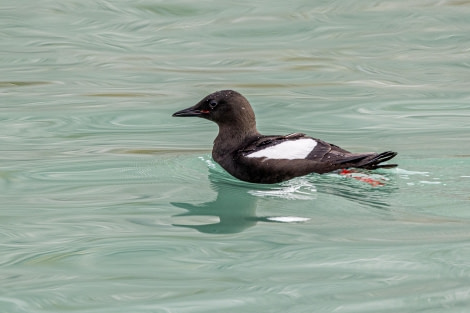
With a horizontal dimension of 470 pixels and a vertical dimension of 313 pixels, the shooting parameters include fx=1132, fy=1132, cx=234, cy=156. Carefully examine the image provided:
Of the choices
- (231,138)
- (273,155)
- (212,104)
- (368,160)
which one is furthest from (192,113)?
(368,160)

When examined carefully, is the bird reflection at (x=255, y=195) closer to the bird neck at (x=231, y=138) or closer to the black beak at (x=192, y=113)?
the bird neck at (x=231, y=138)

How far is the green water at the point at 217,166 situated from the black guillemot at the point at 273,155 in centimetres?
12

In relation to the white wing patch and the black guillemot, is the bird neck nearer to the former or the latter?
the black guillemot

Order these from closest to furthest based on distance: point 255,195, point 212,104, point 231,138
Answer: point 255,195 < point 231,138 < point 212,104

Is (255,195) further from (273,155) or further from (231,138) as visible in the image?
(231,138)

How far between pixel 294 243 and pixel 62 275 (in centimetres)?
148

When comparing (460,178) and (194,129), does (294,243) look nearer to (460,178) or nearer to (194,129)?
(460,178)

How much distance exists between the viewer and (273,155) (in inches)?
344

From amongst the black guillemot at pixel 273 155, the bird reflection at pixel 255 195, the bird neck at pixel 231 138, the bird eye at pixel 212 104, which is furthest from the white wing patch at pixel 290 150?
the bird eye at pixel 212 104

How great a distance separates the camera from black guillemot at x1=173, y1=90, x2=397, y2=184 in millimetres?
8633

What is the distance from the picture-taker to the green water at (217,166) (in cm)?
638

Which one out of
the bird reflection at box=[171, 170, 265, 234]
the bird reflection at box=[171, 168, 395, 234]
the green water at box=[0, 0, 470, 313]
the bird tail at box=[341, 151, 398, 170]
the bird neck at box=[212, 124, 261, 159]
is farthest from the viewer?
the bird neck at box=[212, 124, 261, 159]

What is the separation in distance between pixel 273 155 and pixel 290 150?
0.45 ft

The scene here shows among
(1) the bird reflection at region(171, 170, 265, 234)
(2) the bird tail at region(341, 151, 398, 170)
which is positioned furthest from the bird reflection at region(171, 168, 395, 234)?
(2) the bird tail at region(341, 151, 398, 170)
